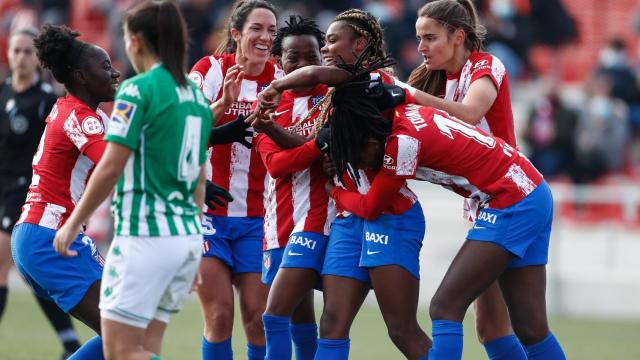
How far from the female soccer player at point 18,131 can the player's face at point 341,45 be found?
3483 millimetres

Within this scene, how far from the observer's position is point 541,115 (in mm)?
16203

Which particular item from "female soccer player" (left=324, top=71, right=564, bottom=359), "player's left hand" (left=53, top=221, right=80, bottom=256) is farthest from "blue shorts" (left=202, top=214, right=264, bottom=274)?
"player's left hand" (left=53, top=221, right=80, bottom=256)

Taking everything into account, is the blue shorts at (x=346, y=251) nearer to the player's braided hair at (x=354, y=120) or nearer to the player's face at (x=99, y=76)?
the player's braided hair at (x=354, y=120)

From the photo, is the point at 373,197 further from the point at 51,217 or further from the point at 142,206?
the point at 51,217

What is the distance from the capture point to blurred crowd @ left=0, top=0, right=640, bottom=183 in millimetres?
15969

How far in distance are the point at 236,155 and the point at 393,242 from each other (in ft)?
4.57

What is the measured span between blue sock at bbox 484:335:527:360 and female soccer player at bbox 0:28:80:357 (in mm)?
3903

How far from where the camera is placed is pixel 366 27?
670 centimetres

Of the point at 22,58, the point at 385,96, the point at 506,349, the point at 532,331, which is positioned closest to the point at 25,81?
the point at 22,58

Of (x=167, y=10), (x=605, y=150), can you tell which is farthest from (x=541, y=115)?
(x=167, y=10)

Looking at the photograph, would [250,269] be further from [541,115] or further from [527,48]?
[527,48]

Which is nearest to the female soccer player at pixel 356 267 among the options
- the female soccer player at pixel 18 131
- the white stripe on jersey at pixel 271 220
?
the white stripe on jersey at pixel 271 220

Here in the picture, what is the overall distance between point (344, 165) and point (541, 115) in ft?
33.7

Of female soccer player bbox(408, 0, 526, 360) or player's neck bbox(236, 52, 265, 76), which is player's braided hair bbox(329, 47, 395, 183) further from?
player's neck bbox(236, 52, 265, 76)
